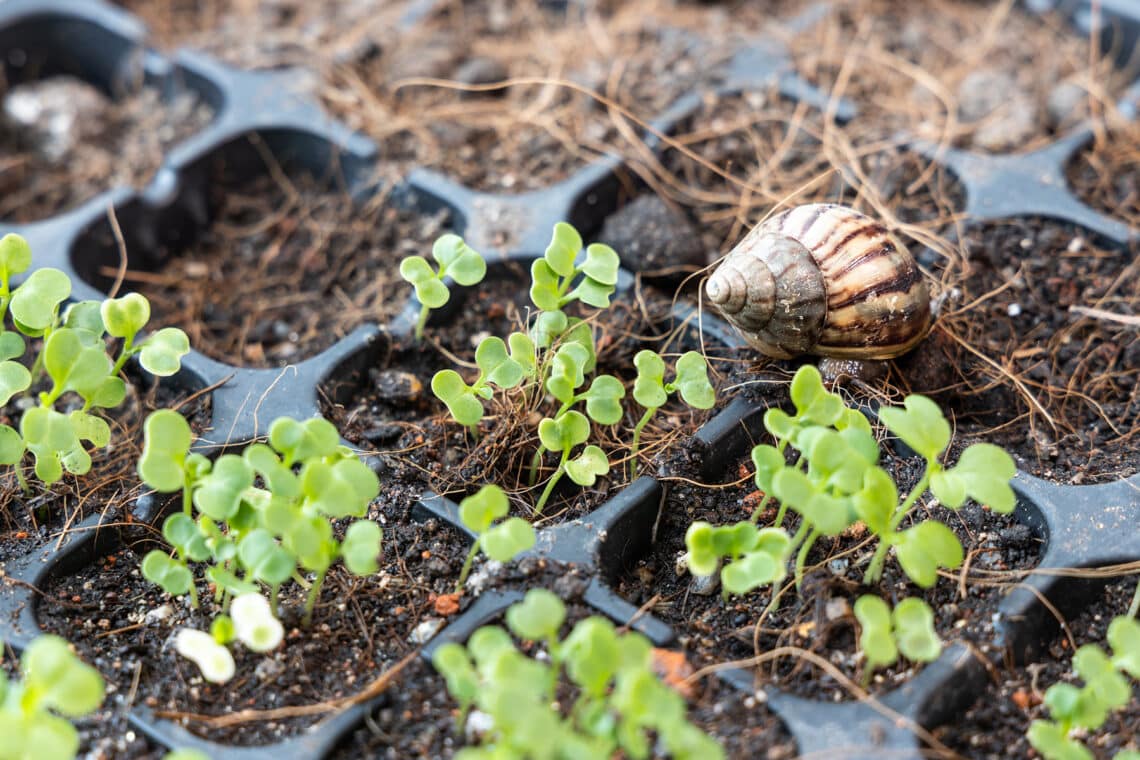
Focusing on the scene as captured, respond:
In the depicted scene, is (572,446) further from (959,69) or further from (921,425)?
(959,69)

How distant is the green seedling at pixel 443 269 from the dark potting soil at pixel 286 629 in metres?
0.23

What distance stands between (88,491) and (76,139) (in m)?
0.86

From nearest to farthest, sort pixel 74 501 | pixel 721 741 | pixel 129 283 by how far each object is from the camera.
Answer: pixel 721 741
pixel 74 501
pixel 129 283

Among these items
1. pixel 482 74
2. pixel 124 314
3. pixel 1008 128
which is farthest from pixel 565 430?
pixel 1008 128

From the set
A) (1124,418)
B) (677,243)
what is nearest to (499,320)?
(677,243)

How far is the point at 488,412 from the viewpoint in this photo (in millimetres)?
1323

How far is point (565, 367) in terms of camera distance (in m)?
1.17

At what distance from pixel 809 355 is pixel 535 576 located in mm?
456

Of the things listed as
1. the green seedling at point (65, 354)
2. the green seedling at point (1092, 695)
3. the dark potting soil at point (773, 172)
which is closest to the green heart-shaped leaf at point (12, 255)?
the green seedling at point (65, 354)

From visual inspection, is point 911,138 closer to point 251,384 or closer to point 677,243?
point 677,243

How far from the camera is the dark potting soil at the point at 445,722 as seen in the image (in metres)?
1.00

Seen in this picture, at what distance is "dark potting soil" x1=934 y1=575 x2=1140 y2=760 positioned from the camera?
102 cm

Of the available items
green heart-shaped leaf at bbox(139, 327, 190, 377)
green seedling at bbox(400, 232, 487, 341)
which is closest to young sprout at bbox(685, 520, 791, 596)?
green seedling at bbox(400, 232, 487, 341)

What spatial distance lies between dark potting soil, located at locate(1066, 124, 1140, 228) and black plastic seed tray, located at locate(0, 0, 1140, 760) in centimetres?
3
